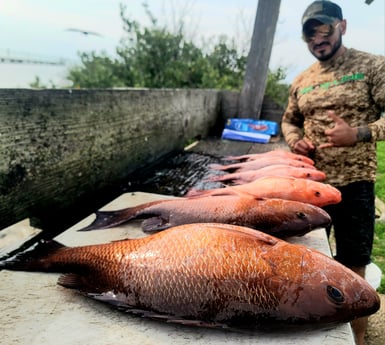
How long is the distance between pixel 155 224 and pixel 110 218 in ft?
1.27

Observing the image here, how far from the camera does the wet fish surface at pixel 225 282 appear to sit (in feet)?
4.30

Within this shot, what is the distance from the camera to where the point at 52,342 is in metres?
1.30

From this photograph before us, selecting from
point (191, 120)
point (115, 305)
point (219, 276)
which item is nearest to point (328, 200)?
point (219, 276)

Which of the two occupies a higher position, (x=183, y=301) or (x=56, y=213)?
(x=183, y=301)

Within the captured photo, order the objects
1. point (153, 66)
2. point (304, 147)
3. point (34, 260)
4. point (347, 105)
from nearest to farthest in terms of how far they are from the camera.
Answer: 1. point (34, 260)
2. point (347, 105)
3. point (304, 147)
4. point (153, 66)

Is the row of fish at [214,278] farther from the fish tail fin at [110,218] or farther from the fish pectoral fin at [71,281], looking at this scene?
the fish tail fin at [110,218]

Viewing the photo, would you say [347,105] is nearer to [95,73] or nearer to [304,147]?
[304,147]

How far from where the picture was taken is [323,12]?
3.04 meters

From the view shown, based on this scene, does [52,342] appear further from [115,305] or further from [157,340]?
[157,340]

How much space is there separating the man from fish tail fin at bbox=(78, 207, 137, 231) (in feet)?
6.28

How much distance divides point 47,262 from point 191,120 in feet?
14.6

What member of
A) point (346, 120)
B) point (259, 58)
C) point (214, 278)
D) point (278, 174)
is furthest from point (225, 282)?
point (259, 58)

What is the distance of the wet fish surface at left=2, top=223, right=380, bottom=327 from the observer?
51.6 inches

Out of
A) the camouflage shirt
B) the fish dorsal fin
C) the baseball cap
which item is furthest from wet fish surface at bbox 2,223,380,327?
the baseball cap
